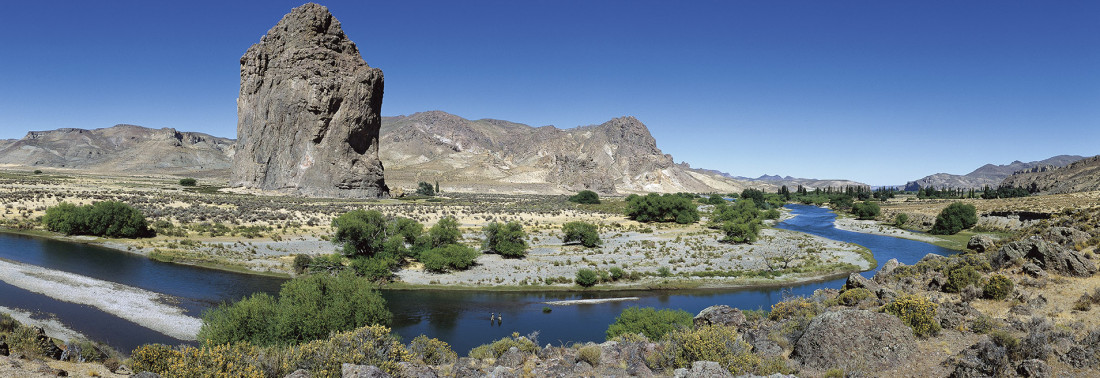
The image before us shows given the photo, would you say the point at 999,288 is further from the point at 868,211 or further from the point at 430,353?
the point at 868,211

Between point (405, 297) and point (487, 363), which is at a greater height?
point (487, 363)

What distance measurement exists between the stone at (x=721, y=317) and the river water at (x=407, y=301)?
632 cm

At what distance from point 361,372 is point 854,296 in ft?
50.5

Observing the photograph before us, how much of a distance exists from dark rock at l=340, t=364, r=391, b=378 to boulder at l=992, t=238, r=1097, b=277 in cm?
1932

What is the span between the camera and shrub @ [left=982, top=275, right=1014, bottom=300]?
A: 48.1 feet

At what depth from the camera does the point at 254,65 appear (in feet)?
323

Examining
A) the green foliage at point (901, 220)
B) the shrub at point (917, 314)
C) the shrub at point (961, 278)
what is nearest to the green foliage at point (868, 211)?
the green foliage at point (901, 220)

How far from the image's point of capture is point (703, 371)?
1058 cm

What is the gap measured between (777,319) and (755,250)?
113ft

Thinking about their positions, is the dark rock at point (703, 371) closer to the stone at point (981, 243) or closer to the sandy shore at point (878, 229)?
the stone at point (981, 243)

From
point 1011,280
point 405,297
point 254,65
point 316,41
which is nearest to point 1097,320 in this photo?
point 1011,280

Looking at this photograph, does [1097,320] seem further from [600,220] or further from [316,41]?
[316,41]

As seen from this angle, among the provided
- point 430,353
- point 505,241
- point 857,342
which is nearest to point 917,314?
point 857,342

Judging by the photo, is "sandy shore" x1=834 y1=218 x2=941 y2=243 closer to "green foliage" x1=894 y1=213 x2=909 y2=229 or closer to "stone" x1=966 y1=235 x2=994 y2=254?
"green foliage" x1=894 y1=213 x2=909 y2=229
